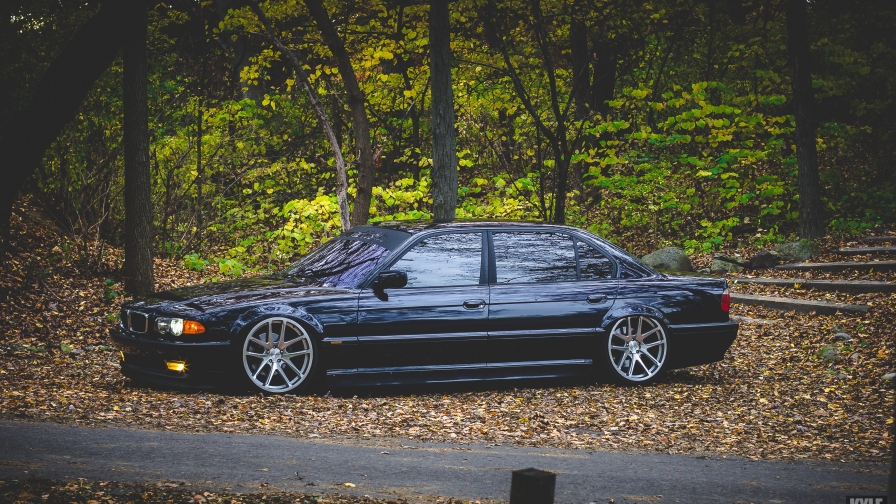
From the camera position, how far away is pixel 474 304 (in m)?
8.02

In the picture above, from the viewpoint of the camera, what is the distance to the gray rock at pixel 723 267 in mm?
15727

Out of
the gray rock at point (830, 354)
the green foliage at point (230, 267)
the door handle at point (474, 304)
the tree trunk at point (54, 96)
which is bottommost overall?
the gray rock at point (830, 354)

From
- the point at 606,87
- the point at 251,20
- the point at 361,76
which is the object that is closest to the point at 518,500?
the point at 251,20

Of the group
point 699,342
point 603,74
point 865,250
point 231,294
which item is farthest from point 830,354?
point 603,74

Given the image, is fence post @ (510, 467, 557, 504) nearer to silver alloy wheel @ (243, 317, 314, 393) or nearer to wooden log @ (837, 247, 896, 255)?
silver alloy wheel @ (243, 317, 314, 393)

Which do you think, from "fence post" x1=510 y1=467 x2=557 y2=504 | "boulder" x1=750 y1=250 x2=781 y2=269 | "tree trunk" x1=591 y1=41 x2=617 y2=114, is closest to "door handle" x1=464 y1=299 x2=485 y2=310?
"fence post" x1=510 y1=467 x2=557 y2=504

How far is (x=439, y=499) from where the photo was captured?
15.7 feet

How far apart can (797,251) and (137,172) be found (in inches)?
425

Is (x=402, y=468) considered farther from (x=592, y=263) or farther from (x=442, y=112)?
(x=442, y=112)

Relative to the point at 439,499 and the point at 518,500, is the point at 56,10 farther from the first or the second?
the point at 518,500

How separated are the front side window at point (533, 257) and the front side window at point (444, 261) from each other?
0.74ft

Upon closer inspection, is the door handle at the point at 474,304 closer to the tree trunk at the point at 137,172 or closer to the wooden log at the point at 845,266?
the tree trunk at the point at 137,172

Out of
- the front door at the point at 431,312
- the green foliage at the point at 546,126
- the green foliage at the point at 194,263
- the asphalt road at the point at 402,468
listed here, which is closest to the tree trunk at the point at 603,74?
the green foliage at the point at 546,126

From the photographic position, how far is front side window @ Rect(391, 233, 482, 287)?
804 centimetres
